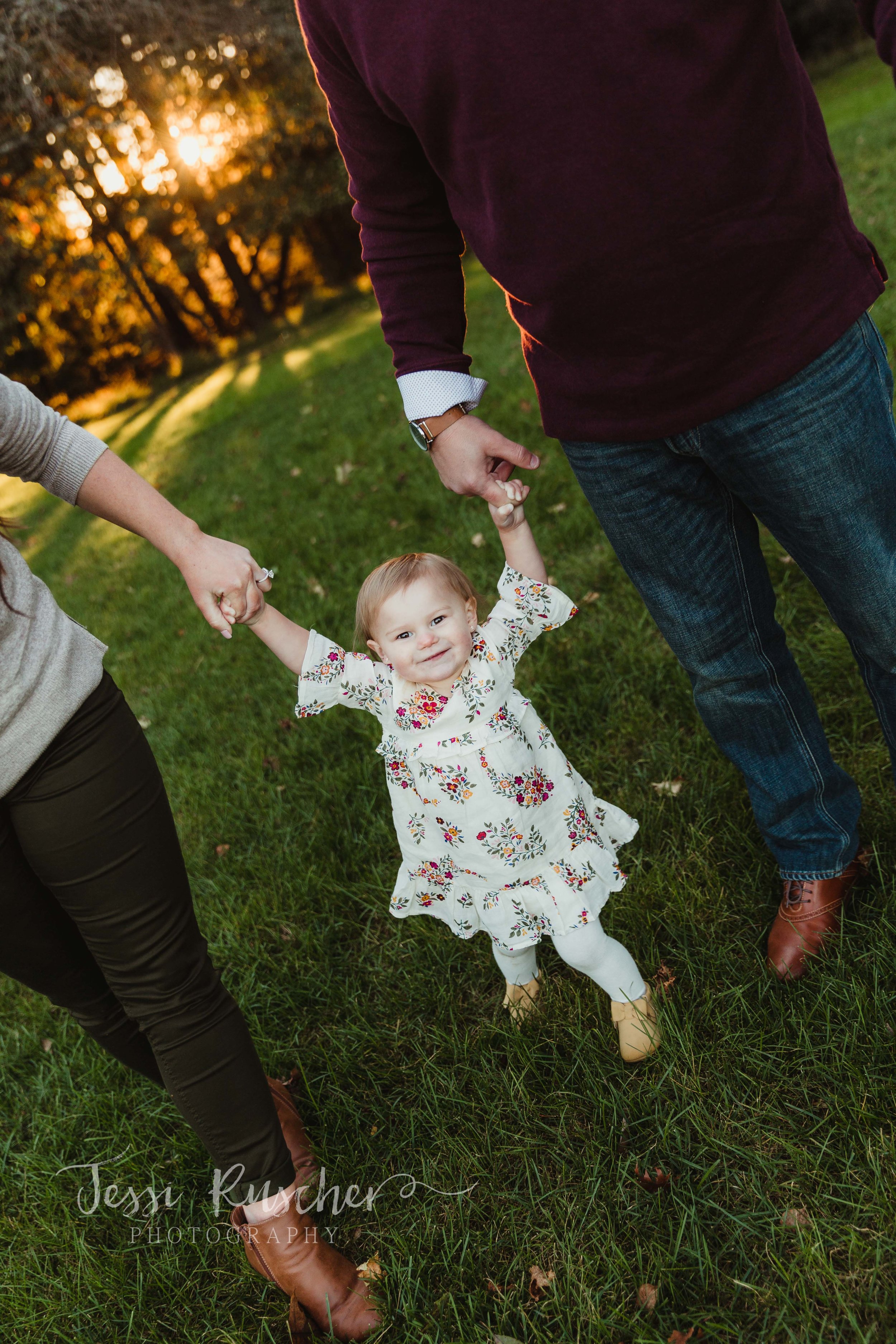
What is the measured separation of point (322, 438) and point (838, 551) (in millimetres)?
7240

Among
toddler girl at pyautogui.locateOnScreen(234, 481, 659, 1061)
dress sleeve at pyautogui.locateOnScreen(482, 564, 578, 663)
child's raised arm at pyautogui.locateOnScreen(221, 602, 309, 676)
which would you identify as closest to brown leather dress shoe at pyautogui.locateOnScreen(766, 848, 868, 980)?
toddler girl at pyautogui.locateOnScreen(234, 481, 659, 1061)

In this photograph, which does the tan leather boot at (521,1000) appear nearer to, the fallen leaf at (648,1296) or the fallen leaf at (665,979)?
the fallen leaf at (665,979)

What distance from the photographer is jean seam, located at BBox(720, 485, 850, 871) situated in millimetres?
2072

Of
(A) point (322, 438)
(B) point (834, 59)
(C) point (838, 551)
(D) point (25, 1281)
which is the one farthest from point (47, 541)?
(B) point (834, 59)

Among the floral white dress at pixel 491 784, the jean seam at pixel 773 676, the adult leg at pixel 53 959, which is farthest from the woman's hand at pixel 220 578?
the jean seam at pixel 773 676

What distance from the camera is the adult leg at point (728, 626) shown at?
1.96 meters

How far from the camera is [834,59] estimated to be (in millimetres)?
24516

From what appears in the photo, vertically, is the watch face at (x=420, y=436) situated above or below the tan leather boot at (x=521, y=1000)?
above

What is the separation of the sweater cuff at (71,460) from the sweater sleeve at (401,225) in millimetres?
658

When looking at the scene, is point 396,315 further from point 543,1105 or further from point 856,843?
point 543,1105

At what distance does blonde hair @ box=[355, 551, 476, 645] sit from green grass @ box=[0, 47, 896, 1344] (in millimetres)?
1093

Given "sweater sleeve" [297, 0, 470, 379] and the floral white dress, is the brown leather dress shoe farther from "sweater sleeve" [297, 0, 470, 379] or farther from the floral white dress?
"sweater sleeve" [297, 0, 470, 379]

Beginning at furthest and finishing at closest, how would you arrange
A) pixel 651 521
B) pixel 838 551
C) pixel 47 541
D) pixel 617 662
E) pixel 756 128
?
pixel 47 541 → pixel 617 662 → pixel 651 521 → pixel 838 551 → pixel 756 128

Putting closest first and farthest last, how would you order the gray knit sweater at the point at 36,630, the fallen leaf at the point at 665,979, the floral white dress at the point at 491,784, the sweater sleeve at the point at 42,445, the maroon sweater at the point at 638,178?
the maroon sweater at the point at 638,178 < the gray knit sweater at the point at 36,630 < the sweater sleeve at the point at 42,445 < the floral white dress at the point at 491,784 < the fallen leaf at the point at 665,979
